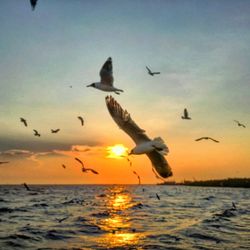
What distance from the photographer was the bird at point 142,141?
1209 cm

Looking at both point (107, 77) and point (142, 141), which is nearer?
point (142, 141)

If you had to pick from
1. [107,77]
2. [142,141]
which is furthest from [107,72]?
[142,141]

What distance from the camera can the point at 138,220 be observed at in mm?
25516

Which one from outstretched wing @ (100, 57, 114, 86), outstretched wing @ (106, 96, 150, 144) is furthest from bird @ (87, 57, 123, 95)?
outstretched wing @ (106, 96, 150, 144)

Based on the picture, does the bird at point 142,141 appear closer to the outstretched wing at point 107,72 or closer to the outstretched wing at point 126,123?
the outstretched wing at point 126,123

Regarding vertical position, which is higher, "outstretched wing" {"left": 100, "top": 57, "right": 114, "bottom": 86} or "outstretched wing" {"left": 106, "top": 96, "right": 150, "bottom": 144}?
"outstretched wing" {"left": 100, "top": 57, "right": 114, "bottom": 86}

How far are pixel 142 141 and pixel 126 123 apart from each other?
0.70 m

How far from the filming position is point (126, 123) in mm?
12625

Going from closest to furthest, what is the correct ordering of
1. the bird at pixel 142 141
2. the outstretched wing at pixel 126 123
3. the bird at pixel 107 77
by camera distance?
1. the bird at pixel 142 141
2. the outstretched wing at pixel 126 123
3. the bird at pixel 107 77

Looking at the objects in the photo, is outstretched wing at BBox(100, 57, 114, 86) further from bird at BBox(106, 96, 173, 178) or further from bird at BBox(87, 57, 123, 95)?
bird at BBox(106, 96, 173, 178)

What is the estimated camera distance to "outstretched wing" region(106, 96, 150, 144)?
12500 mm

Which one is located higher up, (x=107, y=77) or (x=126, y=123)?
(x=107, y=77)

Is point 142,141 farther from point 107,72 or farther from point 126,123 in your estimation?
point 107,72

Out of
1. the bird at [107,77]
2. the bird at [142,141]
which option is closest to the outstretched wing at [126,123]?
the bird at [142,141]
